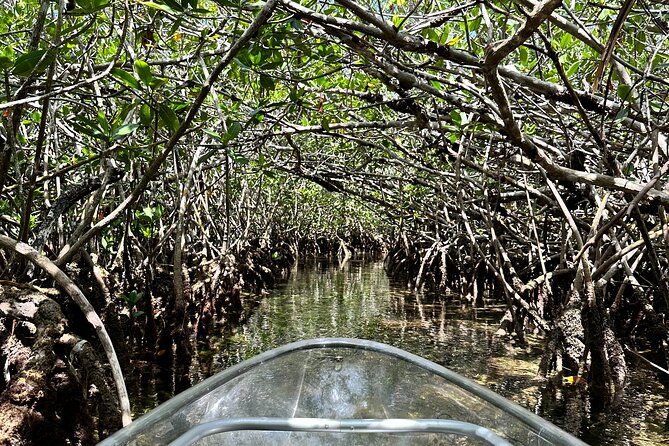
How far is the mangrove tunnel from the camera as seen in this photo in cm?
222

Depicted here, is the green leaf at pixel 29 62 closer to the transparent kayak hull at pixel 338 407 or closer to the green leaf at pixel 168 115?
the green leaf at pixel 168 115

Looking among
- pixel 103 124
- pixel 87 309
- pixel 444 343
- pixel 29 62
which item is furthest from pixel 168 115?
pixel 444 343

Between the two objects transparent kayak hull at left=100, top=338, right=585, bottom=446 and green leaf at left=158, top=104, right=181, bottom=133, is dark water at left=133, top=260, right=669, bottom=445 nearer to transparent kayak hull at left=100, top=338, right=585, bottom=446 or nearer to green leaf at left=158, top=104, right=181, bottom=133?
transparent kayak hull at left=100, top=338, right=585, bottom=446

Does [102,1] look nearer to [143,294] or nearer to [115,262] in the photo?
[143,294]

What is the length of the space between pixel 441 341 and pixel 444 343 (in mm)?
110

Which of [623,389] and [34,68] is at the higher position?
[34,68]

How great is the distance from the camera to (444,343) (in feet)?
19.2

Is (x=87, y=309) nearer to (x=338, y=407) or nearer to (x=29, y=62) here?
(x=29, y=62)

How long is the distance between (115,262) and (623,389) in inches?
172

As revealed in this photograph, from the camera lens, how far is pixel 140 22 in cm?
367

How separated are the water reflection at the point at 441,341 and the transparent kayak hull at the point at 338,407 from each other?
85.9 inches

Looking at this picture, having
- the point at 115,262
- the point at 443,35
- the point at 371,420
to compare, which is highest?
the point at 443,35

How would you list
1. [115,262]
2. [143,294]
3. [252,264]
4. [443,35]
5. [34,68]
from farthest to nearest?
[252,264] < [115,262] < [143,294] < [443,35] < [34,68]

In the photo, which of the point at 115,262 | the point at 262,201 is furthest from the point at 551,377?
the point at 262,201
